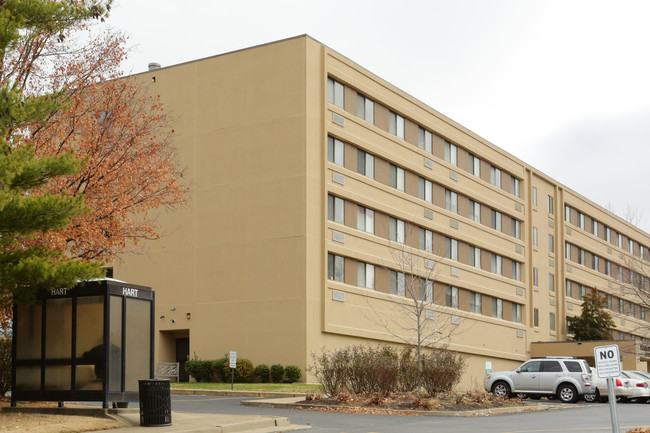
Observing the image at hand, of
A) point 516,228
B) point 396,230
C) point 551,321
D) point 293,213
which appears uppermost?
point 516,228

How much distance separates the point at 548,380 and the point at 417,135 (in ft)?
66.7

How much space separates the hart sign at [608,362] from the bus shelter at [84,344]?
32.1ft

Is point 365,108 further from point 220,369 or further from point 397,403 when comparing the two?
point 397,403

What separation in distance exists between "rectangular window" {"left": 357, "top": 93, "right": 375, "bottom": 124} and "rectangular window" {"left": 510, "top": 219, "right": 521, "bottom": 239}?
19256 mm

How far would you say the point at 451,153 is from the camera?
53812 mm

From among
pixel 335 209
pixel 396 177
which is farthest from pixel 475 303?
pixel 335 209

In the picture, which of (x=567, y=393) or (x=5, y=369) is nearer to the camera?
(x=5, y=369)

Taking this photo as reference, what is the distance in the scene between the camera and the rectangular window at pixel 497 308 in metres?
56.9

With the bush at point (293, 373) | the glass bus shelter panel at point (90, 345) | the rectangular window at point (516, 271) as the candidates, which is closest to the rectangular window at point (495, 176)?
the rectangular window at point (516, 271)

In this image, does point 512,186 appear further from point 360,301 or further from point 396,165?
point 360,301

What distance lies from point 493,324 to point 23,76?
39403 mm

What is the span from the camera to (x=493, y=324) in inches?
2208

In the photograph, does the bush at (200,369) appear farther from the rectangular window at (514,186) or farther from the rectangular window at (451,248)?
the rectangular window at (514,186)

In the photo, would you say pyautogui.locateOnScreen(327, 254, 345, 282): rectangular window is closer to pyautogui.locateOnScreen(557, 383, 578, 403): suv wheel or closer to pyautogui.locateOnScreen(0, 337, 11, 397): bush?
pyautogui.locateOnScreen(557, 383, 578, 403): suv wheel
